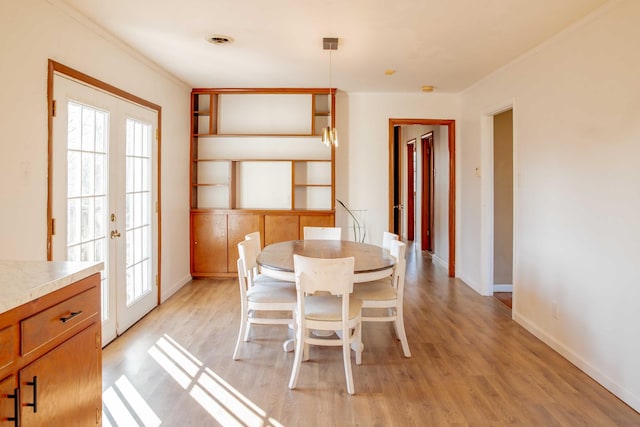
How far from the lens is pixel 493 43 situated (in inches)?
134

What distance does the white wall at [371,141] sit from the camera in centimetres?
541

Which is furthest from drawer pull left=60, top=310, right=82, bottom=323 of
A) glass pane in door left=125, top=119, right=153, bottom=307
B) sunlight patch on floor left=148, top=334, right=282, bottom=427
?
glass pane in door left=125, top=119, right=153, bottom=307

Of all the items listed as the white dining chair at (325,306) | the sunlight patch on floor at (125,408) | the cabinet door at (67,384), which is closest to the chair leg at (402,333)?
the white dining chair at (325,306)

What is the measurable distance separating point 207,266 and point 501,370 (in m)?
3.75

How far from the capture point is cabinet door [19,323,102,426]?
127 cm

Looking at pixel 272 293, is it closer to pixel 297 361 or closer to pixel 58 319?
pixel 297 361

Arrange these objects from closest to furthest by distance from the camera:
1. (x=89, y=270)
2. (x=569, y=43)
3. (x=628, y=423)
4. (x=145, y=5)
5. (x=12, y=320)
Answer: (x=12, y=320), (x=89, y=270), (x=628, y=423), (x=145, y=5), (x=569, y=43)

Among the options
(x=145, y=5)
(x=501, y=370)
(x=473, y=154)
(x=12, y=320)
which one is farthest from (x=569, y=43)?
(x=12, y=320)

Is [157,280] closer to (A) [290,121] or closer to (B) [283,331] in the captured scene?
(B) [283,331]

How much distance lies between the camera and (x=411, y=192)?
8.59m

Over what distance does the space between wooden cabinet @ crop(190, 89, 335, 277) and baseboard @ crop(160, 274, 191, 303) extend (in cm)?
23

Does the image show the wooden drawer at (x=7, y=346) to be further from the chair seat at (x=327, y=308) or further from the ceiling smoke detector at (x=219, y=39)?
the ceiling smoke detector at (x=219, y=39)

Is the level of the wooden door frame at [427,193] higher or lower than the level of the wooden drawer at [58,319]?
higher

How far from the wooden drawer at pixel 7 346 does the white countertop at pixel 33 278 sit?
0.22ft
